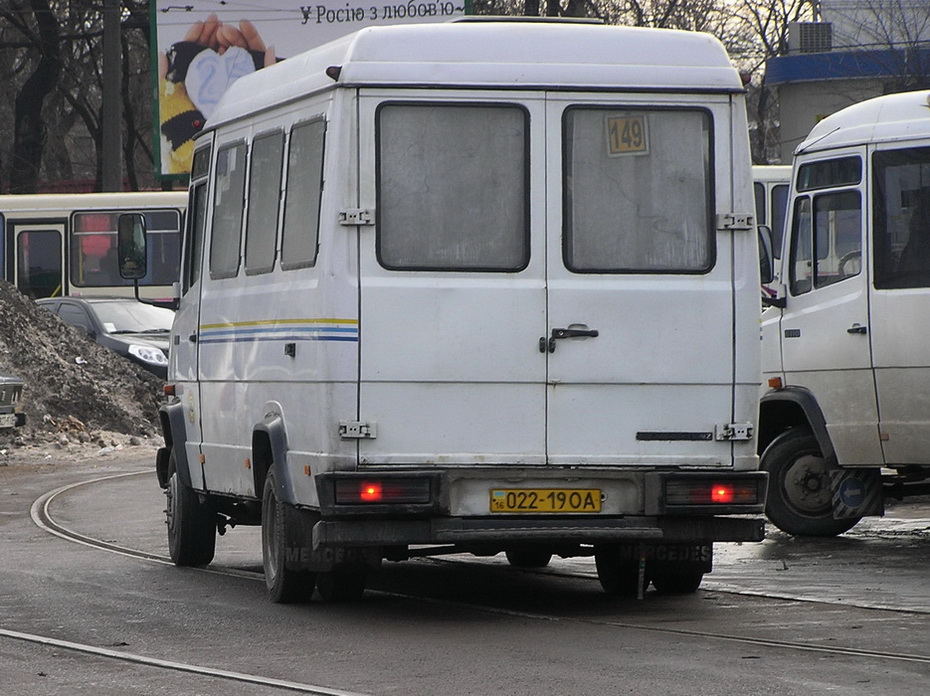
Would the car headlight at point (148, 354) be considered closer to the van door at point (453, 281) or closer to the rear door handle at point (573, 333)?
the van door at point (453, 281)

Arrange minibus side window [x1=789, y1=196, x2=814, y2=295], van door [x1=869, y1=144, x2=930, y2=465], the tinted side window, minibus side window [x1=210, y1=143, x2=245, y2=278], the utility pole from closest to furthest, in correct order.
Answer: the tinted side window < minibus side window [x1=210, y1=143, x2=245, y2=278] < van door [x1=869, y1=144, x2=930, y2=465] < minibus side window [x1=789, y1=196, x2=814, y2=295] < the utility pole

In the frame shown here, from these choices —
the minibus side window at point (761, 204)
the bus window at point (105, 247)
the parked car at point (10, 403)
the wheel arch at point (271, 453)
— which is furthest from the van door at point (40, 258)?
the wheel arch at point (271, 453)

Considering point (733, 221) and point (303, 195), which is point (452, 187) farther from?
point (733, 221)

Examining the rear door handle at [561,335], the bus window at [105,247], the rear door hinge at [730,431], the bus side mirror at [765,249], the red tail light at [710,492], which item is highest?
the bus window at [105,247]

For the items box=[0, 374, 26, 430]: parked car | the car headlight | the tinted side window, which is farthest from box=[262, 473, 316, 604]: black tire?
the car headlight

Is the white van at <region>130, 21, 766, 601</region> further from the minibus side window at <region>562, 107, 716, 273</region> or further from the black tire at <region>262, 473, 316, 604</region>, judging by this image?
Answer: the black tire at <region>262, 473, 316, 604</region>

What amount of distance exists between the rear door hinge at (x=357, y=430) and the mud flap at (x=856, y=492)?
4892 mm

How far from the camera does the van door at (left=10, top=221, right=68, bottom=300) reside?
3334 cm

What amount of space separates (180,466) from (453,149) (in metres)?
3.53

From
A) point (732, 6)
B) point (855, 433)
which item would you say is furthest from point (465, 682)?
point (732, 6)

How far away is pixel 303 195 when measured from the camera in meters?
9.21

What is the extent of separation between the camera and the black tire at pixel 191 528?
11.6m

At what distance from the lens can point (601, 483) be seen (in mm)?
8781

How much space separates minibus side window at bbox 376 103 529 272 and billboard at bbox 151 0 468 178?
28943 mm
